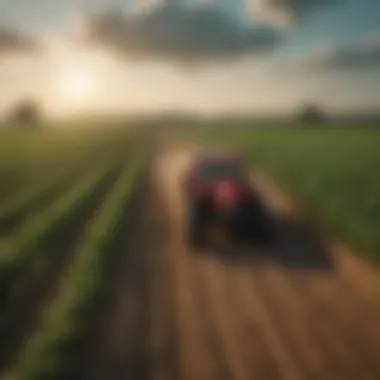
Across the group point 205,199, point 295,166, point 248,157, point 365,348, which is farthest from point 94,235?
point 248,157

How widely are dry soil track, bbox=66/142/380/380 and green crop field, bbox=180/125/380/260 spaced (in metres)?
0.65

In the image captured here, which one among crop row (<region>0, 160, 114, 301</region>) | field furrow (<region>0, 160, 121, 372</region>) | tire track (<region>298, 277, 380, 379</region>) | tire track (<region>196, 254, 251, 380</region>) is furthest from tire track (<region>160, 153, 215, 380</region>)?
crop row (<region>0, 160, 114, 301</region>)

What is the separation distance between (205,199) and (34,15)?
378cm

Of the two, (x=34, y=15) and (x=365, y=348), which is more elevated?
(x=34, y=15)

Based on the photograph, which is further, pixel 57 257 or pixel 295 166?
pixel 295 166

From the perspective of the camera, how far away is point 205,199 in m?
9.07

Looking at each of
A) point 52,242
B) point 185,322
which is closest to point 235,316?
point 185,322

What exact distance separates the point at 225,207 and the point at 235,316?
3149 millimetres

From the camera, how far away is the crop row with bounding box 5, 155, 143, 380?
4555 millimetres

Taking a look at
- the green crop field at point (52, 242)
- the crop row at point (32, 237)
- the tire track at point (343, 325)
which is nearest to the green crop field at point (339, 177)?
the tire track at point (343, 325)

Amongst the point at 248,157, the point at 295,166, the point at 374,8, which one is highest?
the point at 374,8

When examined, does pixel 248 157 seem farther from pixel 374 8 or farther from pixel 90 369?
pixel 90 369

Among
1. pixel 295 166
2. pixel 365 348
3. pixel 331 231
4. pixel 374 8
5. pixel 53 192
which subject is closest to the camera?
pixel 365 348

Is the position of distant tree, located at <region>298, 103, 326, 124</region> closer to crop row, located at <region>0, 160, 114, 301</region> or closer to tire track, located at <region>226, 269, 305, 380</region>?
tire track, located at <region>226, 269, 305, 380</region>
